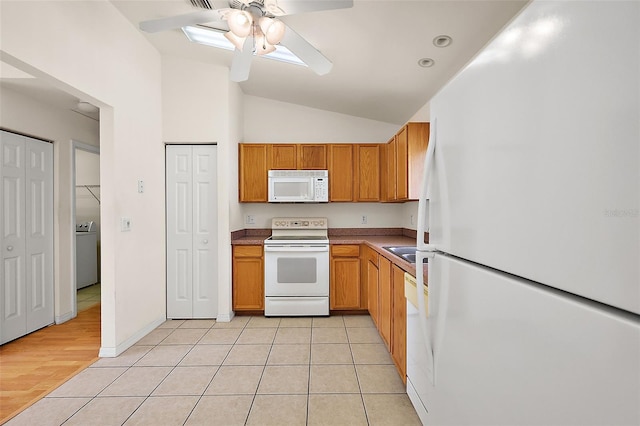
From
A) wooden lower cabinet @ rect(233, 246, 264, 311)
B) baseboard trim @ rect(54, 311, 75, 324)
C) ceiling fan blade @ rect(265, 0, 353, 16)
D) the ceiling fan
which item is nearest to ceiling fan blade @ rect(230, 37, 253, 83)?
the ceiling fan

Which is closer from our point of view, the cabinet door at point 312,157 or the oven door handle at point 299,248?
the oven door handle at point 299,248

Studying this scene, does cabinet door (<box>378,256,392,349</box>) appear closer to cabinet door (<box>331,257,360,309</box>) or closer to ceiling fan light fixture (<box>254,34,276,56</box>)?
cabinet door (<box>331,257,360,309</box>)

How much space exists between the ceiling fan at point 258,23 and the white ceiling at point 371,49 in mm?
313

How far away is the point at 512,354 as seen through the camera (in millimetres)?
704

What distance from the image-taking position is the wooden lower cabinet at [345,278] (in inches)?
140

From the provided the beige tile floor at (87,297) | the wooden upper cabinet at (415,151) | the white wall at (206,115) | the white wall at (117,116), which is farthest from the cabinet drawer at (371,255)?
the beige tile floor at (87,297)

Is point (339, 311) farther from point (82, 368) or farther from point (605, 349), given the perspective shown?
point (605, 349)

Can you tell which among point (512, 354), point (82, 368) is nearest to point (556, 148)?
point (512, 354)

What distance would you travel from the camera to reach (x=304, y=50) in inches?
83.4

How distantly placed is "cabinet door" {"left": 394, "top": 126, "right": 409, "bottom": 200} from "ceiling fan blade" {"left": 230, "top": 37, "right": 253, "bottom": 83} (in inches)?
61.0

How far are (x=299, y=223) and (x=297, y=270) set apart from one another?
703mm

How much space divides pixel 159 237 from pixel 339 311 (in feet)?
7.21

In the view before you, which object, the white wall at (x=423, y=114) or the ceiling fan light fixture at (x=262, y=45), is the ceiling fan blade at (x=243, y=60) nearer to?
the ceiling fan light fixture at (x=262, y=45)

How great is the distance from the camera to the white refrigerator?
1.51 feet
